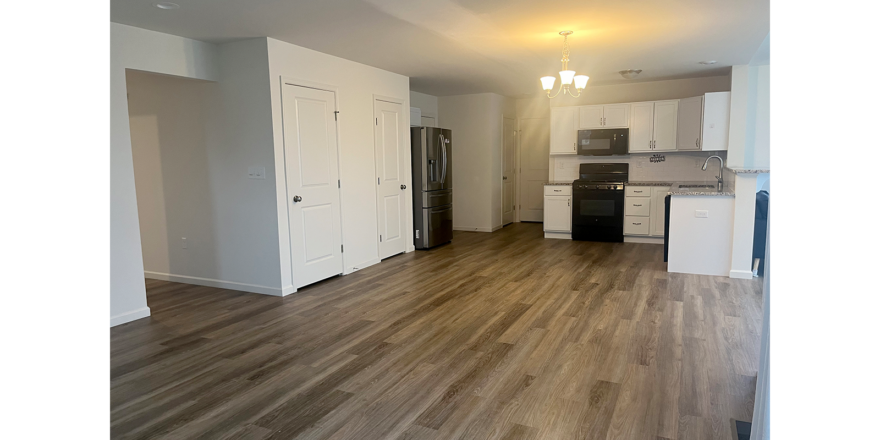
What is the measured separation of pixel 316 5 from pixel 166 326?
263 cm

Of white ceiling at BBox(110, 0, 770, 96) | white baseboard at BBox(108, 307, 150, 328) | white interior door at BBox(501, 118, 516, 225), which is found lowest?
white baseboard at BBox(108, 307, 150, 328)

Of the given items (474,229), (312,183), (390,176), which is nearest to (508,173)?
(474,229)

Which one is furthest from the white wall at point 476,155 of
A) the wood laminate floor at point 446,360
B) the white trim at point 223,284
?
the white trim at point 223,284

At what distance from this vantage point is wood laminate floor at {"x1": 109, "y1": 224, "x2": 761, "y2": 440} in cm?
247

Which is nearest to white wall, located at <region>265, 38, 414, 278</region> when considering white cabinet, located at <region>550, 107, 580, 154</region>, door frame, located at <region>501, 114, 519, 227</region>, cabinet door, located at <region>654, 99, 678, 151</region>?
white cabinet, located at <region>550, 107, 580, 154</region>

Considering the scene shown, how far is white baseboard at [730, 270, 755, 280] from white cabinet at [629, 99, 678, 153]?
8.25ft

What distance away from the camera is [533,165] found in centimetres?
934

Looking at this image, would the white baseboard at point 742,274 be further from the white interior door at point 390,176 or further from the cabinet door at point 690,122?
the white interior door at point 390,176

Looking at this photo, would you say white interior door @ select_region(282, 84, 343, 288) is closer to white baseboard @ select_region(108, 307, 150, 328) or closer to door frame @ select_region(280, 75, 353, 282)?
door frame @ select_region(280, 75, 353, 282)

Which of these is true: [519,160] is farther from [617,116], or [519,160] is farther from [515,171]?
[617,116]

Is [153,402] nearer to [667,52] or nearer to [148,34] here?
[148,34]

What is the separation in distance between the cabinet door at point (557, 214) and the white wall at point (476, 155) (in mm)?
1034

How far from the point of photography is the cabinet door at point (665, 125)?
714 centimetres
